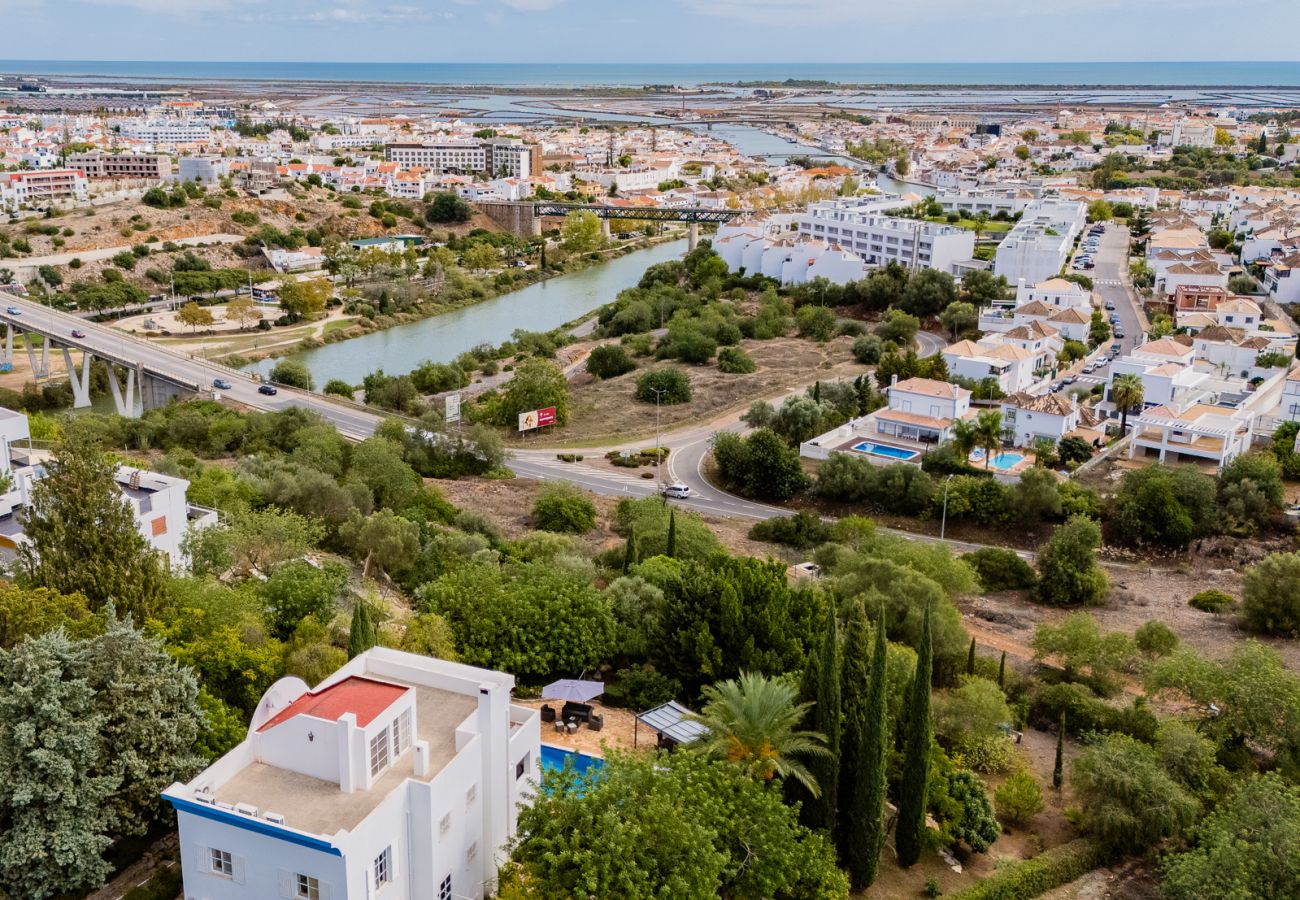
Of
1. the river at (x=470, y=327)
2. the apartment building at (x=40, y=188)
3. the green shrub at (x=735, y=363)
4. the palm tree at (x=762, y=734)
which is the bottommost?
the river at (x=470, y=327)

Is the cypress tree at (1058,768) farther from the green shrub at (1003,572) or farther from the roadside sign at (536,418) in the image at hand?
the roadside sign at (536,418)

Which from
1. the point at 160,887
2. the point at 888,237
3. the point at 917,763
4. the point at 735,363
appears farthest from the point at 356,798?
the point at 888,237

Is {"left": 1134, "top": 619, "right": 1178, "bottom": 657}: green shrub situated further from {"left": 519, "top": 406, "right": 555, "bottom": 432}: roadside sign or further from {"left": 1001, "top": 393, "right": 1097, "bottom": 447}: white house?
{"left": 519, "top": 406, "right": 555, "bottom": 432}: roadside sign

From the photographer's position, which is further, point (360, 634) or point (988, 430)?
point (988, 430)

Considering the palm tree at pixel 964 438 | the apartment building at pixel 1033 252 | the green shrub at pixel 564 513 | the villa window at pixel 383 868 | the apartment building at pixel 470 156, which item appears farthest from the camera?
the apartment building at pixel 470 156

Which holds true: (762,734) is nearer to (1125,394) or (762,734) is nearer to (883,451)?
(883,451)

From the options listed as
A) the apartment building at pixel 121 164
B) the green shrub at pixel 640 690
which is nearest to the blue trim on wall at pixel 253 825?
the green shrub at pixel 640 690
